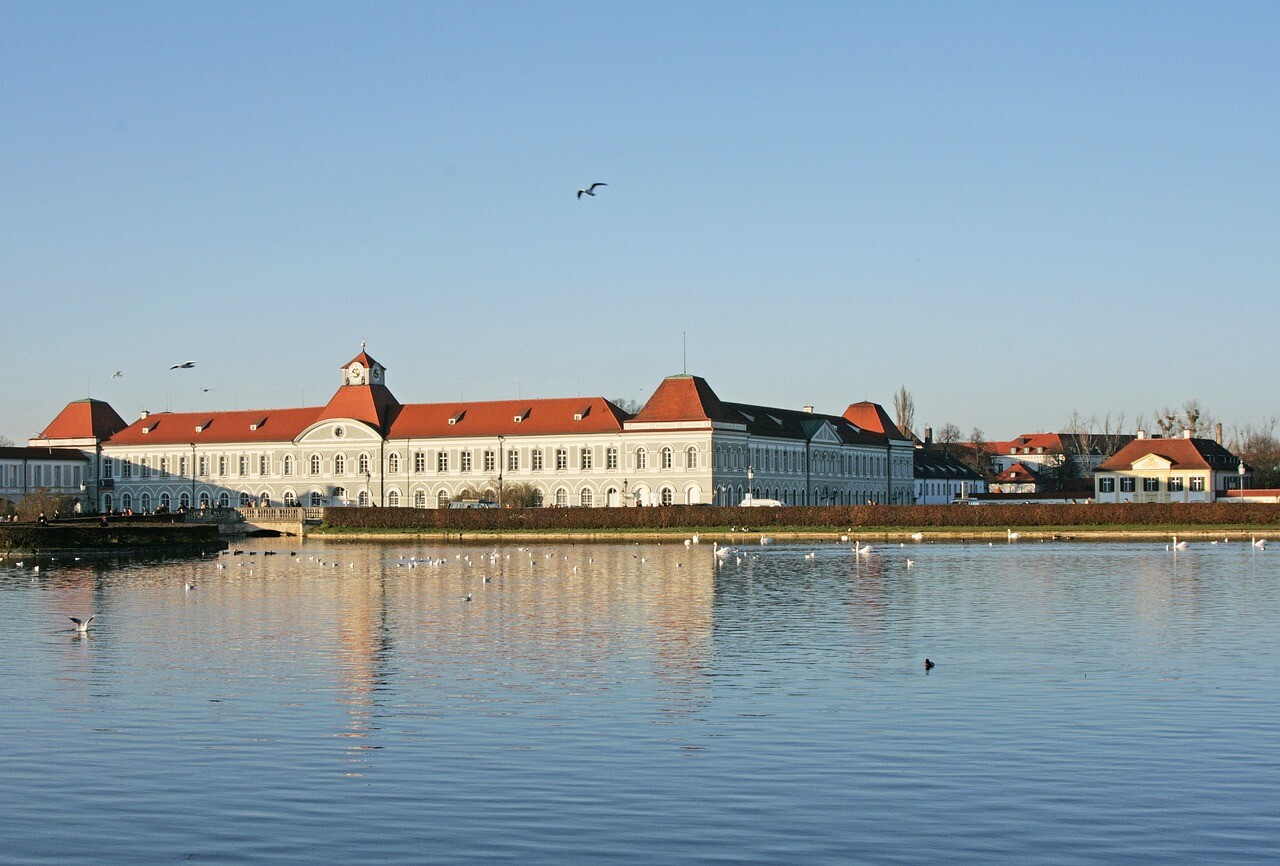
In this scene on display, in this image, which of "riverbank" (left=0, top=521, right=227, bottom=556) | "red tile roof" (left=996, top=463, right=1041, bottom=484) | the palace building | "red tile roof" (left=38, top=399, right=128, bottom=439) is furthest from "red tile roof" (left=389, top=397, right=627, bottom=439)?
"red tile roof" (left=996, top=463, right=1041, bottom=484)

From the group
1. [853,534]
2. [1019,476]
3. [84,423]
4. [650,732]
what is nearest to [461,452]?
→ [84,423]

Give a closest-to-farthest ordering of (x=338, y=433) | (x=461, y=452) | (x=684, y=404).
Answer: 1. (x=684, y=404)
2. (x=461, y=452)
3. (x=338, y=433)

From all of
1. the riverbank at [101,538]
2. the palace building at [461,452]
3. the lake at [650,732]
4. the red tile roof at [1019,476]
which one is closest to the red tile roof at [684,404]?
the palace building at [461,452]

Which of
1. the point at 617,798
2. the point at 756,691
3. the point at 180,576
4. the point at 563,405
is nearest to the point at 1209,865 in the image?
the point at 617,798

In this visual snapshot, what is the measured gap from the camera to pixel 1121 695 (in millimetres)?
20766

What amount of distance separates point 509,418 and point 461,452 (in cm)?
404

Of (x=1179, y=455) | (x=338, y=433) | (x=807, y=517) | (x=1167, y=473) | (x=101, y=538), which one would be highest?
(x=338, y=433)

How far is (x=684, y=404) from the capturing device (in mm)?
104125

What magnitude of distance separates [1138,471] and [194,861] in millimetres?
109119

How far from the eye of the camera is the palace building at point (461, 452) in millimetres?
104125

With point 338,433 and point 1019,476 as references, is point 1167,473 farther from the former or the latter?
point 338,433

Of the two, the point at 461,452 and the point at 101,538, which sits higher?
the point at 461,452

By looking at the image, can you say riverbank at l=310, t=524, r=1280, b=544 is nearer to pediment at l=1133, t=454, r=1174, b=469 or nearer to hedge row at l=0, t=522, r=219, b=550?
hedge row at l=0, t=522, r=219, b=550

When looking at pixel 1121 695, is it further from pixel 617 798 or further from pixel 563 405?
pixel 563 405
